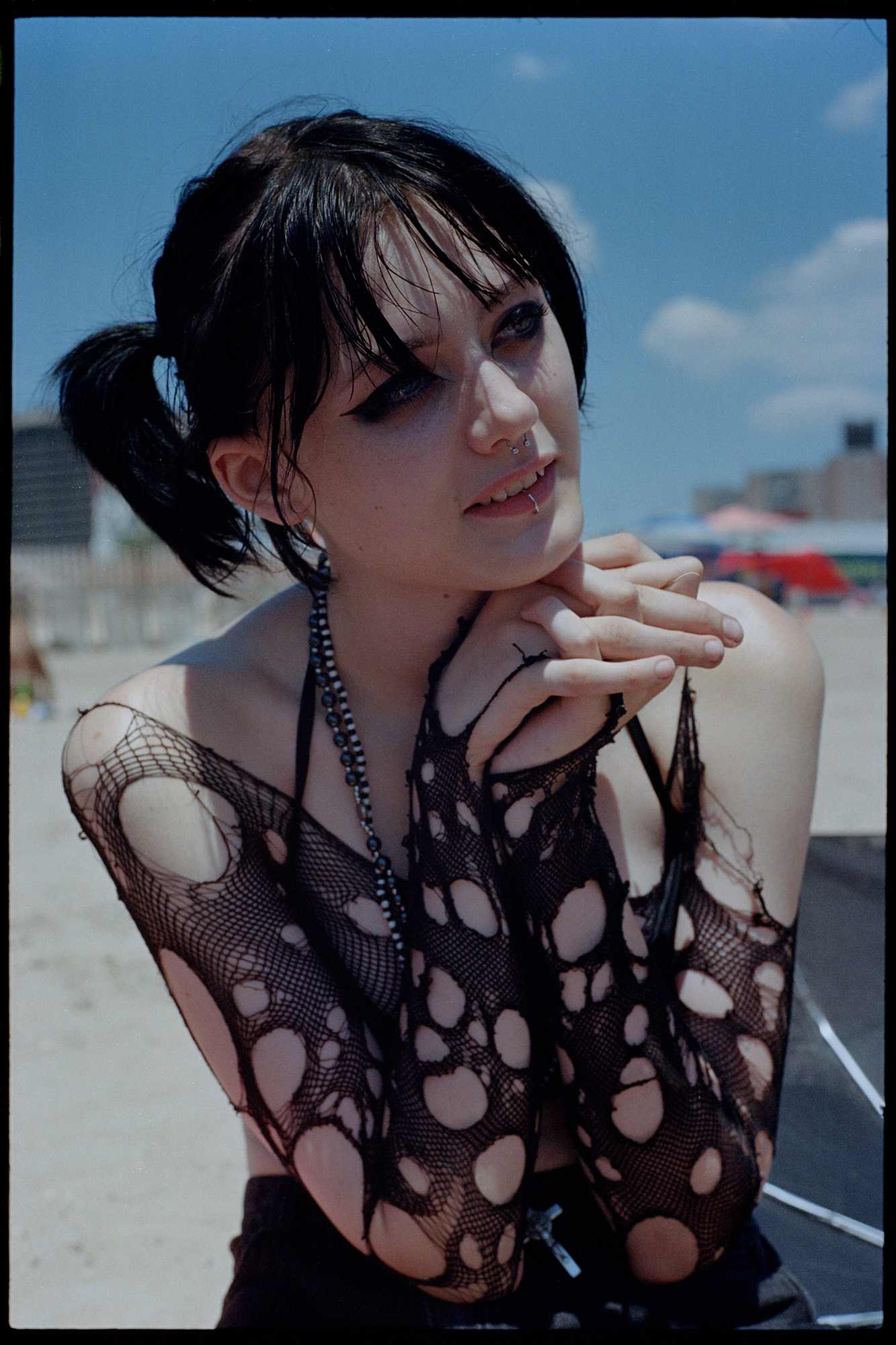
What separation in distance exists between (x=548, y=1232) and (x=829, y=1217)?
3.24ft

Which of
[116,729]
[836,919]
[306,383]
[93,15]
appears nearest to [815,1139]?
[836,919]

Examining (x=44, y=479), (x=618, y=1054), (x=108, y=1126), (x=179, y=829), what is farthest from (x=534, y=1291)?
(x=108, y=1126)

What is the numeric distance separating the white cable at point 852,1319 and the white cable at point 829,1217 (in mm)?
218

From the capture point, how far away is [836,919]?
9.75ft

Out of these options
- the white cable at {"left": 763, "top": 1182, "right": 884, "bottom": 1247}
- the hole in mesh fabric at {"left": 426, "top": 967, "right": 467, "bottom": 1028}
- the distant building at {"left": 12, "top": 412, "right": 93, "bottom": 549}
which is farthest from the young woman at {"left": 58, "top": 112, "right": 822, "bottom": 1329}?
the white cable at {"left": 763, "top": 1182, "right": 884, "bottom": 1247}

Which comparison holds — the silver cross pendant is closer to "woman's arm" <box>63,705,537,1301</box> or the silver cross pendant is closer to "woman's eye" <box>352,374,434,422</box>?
"woman's arm" <box>63,705,537,1301</box>

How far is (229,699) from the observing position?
1.44 m

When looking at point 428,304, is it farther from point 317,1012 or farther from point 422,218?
point 317,1012

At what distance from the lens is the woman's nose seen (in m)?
1.16

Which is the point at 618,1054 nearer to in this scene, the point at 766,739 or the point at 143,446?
the point at 766,739

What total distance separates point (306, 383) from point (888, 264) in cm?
74

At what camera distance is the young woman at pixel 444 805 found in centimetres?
119

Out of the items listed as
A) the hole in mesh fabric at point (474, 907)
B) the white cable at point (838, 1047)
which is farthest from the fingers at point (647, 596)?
the white cable at point (838, 1047)

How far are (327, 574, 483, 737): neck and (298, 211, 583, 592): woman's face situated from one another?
127mm
